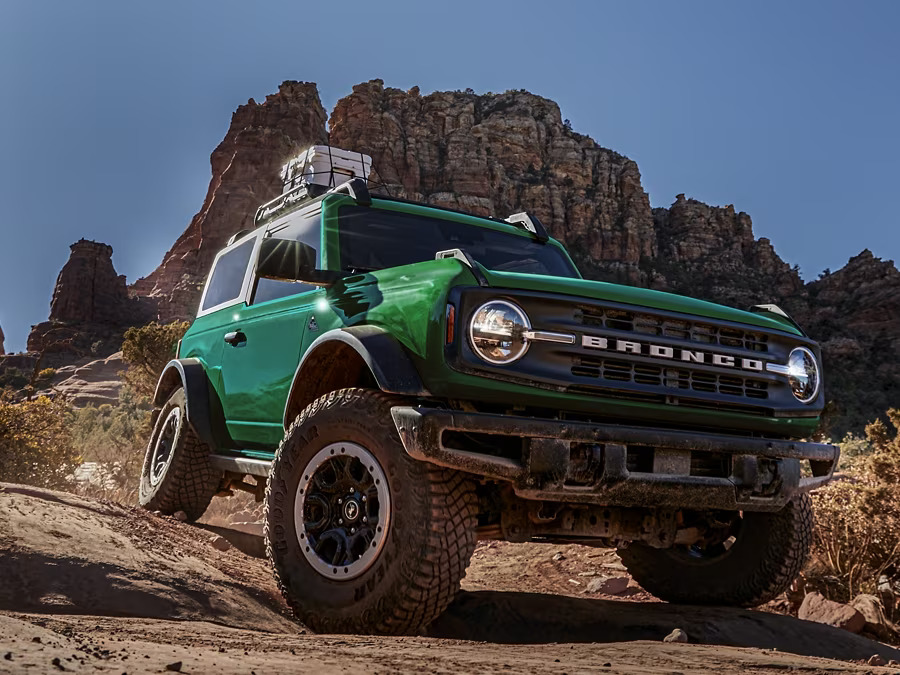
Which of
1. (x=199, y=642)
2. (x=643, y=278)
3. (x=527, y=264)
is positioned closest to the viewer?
(x=199, y=642)

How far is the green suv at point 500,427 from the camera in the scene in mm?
3312

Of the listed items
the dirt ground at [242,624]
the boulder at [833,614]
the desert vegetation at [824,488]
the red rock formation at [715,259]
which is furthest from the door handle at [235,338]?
the red rock formation at [715,259]

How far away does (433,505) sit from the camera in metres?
3.27

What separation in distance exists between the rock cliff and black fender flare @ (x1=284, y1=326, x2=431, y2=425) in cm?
7405

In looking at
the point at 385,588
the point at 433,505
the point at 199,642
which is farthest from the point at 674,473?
the point at 199,642

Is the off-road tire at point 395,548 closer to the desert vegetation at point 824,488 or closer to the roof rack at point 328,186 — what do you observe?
the roof rack at point 328,186

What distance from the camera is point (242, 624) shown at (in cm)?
389

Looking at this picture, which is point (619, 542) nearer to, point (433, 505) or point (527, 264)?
point (433, 505)

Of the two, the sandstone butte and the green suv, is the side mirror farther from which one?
the sandstone butte

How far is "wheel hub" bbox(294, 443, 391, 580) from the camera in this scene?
348 centimetres

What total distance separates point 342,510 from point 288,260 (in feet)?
4.67

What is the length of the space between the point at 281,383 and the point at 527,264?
6.04ft

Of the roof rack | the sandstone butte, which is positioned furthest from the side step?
the sandstone butte

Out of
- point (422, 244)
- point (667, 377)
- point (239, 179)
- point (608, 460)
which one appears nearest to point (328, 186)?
point (422, 244)
